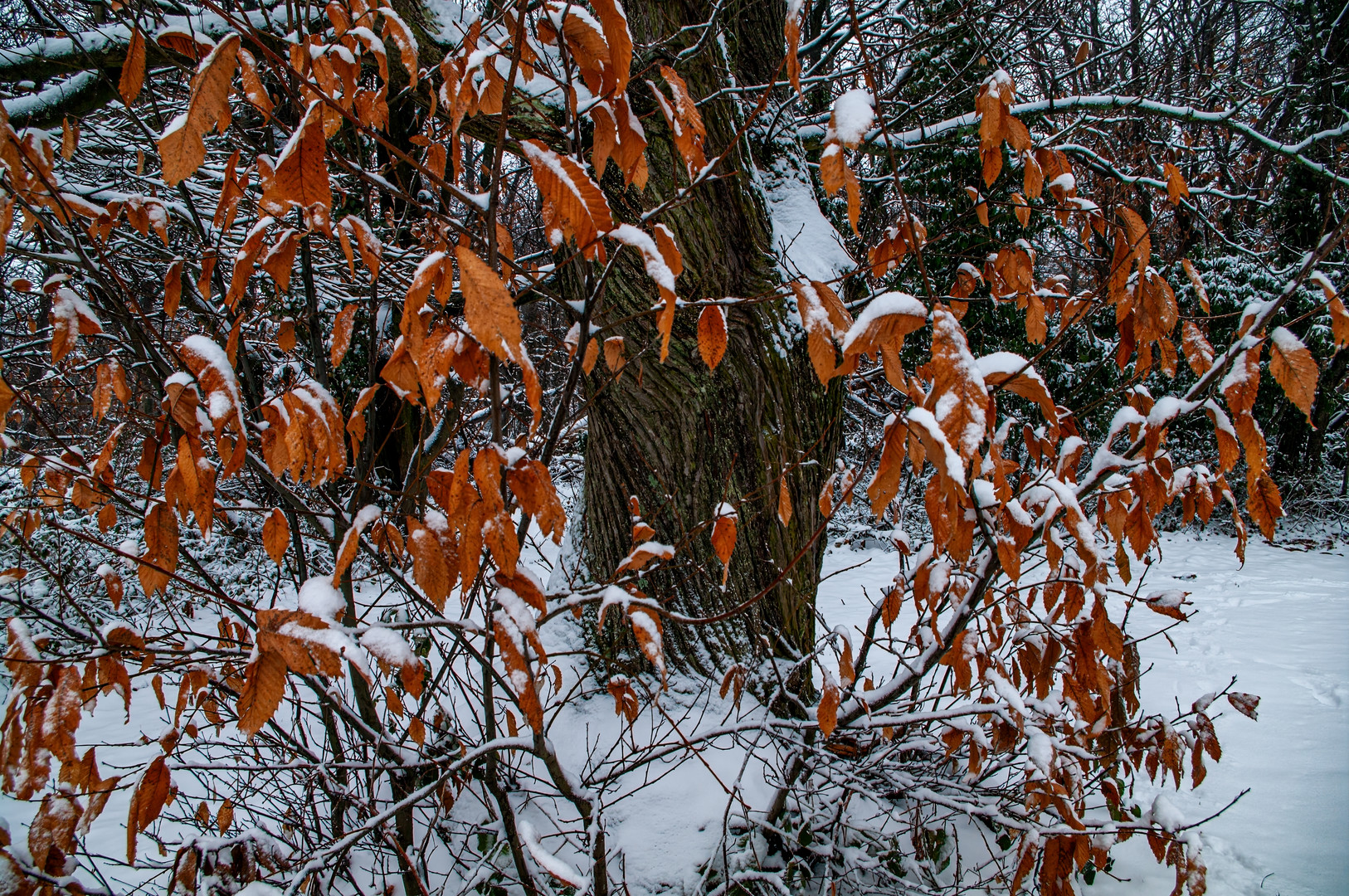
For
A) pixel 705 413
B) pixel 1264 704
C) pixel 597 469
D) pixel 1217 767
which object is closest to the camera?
pixel 705 413

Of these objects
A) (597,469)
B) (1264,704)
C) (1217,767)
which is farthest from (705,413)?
(1264,704)

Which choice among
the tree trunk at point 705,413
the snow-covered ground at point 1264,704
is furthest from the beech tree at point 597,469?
the snow-covered ground at point 1264,704

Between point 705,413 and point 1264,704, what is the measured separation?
12.2 feet

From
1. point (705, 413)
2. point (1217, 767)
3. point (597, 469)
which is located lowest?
Result: point (1217, 767)

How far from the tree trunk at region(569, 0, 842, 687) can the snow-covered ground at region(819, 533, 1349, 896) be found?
58cm

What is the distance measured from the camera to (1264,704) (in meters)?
3.32

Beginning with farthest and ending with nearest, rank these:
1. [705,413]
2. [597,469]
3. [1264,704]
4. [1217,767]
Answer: [1264,704]
[1217,767]
[597,469]
[705,413]

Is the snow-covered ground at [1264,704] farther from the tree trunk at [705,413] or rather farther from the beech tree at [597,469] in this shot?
the tree trunk at [705,413]

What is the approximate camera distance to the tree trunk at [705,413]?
218 cm

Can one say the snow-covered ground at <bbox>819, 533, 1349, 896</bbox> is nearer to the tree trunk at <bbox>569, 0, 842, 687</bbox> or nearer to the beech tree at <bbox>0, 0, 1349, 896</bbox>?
the beech tree at <bbox>0, 0, 1349, 896</bbox>

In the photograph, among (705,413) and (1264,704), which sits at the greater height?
(705,413)

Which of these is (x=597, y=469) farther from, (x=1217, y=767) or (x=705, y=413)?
(x=1217, y=767)

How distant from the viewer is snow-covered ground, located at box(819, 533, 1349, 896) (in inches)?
86.5

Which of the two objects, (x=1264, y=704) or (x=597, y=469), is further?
(x=1264, y=704)
